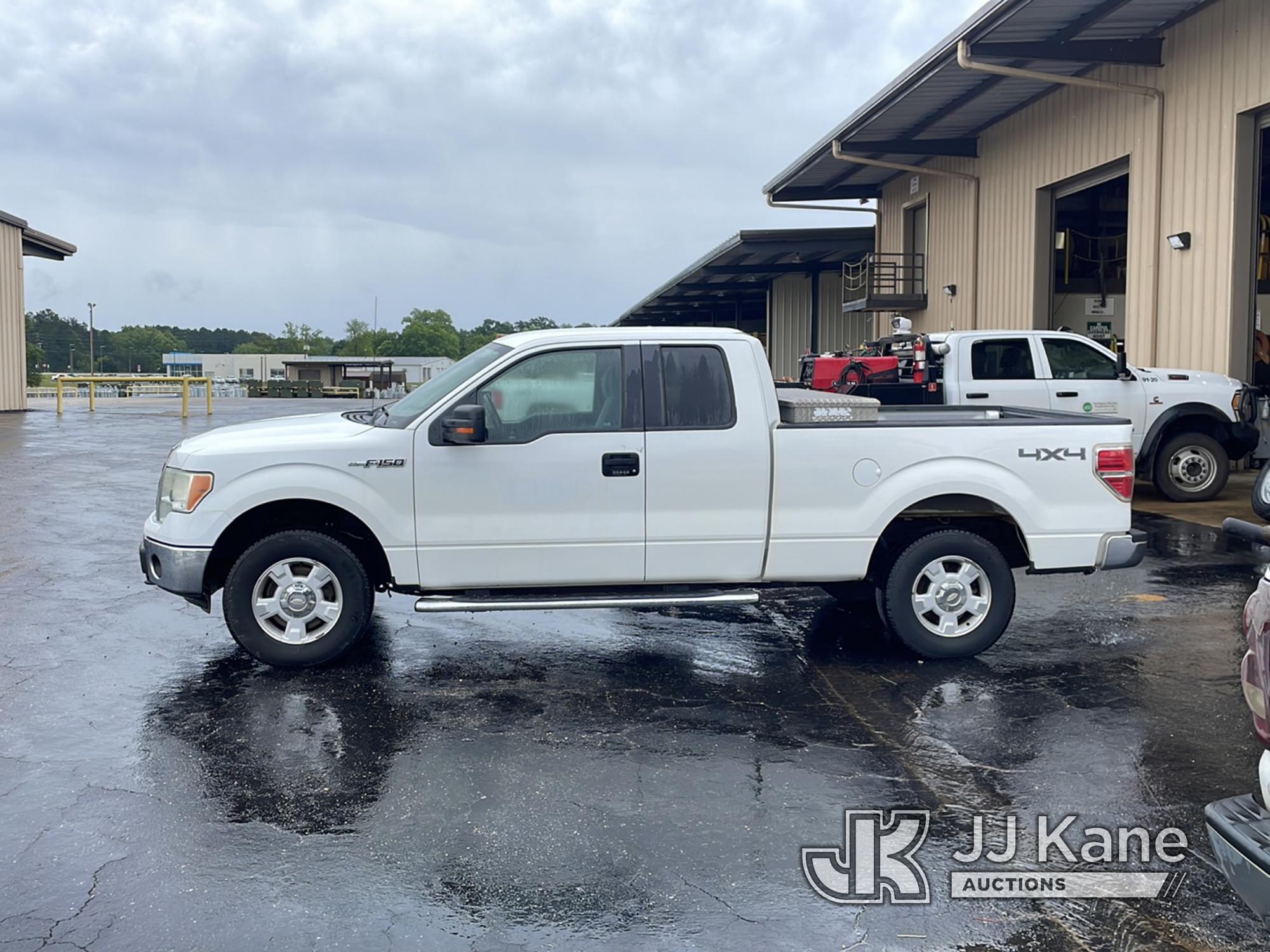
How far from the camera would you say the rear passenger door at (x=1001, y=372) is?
1448 cm

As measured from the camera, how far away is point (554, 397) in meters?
7.01

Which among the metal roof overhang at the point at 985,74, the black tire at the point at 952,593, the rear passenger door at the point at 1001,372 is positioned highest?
the metal roof overhang at the point at 985,74

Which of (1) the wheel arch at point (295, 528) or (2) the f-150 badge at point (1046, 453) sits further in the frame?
(2) the f-150 badge at point (1046, 453)

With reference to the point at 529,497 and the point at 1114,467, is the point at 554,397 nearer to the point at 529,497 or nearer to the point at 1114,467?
the point at 529,497

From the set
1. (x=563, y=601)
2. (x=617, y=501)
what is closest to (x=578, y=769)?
(x=563, y=601)

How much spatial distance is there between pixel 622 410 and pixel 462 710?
1.92 metres

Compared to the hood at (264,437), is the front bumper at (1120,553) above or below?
below

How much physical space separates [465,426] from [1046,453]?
3.36 metres

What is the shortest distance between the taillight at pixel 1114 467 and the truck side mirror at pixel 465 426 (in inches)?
140

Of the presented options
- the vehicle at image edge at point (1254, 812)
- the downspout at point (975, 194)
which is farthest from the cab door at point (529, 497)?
the downspout at point (975, 194)

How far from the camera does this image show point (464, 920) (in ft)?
12.9

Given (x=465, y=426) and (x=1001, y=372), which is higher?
(x=1001, y=372)

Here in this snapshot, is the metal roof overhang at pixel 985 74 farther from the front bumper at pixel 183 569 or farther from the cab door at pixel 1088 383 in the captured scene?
the front bumper at pixel 183 569

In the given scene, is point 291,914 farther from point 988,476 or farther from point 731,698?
point 988,476
